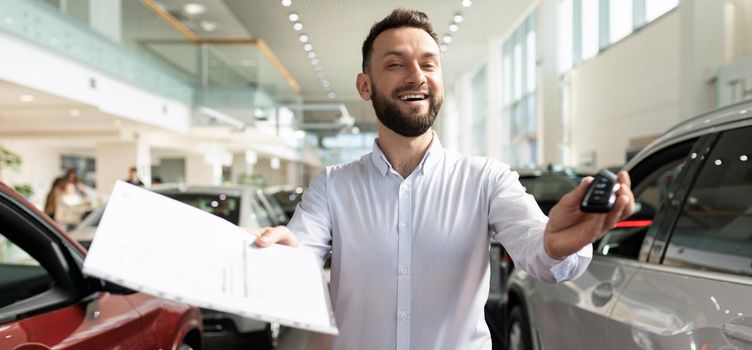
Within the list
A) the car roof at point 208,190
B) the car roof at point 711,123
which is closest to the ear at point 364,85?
the car roof at point 711,123

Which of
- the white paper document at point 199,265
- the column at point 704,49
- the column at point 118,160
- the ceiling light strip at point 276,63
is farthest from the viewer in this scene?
the ceiling light strip at point 276,63

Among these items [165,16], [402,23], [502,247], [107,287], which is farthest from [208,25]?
[402,23]

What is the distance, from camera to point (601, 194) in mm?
1103

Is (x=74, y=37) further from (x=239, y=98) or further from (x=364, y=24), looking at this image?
(x=239, y=98)

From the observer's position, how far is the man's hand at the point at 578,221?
1127mm

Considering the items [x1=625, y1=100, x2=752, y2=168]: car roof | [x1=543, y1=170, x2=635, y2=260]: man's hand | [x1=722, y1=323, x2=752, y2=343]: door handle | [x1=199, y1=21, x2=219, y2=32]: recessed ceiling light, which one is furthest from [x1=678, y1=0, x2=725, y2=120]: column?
[x1=199, y1=21, x2=219, y2=32]: recessed ceiling light

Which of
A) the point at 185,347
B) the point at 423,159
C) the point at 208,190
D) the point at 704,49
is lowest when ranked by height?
the point at 185,347

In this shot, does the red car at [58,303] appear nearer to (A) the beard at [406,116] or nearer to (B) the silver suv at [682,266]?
(A) the beard at [406,116]

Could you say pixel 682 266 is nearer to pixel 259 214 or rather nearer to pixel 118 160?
pixel 259 214

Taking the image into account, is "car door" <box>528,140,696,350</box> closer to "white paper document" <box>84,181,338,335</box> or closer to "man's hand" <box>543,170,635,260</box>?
"man's hand" <box>543,170,635,260</box>

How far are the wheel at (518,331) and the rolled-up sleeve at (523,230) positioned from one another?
5.80 feet

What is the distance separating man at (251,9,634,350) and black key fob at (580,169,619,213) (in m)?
0.36

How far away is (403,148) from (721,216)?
1.49m

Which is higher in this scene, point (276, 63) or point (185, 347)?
point (276, 63)
